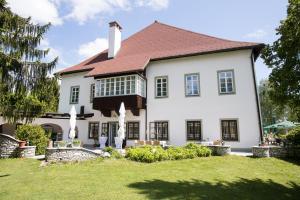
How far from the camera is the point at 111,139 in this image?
1955 cm

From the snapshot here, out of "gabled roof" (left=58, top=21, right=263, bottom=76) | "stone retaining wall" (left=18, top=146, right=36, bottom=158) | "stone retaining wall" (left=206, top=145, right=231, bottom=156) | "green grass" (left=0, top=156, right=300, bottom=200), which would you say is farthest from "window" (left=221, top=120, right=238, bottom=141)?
"stone retaining wall" (left=18, top=146, right=36, bottom=158)

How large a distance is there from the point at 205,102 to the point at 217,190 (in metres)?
9.72

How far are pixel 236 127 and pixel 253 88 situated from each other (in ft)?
9.58

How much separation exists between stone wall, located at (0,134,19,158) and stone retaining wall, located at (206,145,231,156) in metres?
11.7

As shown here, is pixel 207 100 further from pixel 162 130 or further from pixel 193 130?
pixel 162 130

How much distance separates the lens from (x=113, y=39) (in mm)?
22109

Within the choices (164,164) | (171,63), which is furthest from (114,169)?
(171,63)

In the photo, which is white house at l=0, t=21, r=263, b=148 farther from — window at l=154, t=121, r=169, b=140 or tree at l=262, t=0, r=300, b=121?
tree at l=262, t=0, r=300, b=121

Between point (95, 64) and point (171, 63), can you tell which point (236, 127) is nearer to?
point (171, 63)

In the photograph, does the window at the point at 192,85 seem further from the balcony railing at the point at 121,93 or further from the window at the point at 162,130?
the balcony railing at the point at 121,93

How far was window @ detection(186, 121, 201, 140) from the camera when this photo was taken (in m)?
16.4

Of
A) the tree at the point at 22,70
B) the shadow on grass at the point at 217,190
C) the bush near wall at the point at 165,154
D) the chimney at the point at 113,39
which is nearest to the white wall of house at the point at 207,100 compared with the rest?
the bush near wall at the point at 165,154

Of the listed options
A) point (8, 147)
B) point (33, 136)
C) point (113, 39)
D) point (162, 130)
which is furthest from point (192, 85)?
point (8, 147)

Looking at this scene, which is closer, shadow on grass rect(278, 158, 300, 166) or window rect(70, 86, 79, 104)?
shadow on grass rect(278, 158, 300, 166)
